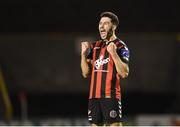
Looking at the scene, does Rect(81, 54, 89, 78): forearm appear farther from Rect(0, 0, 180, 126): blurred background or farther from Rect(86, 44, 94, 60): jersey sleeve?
Rect(0, 0, 180, 126): blurred background

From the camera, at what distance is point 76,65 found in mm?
15133

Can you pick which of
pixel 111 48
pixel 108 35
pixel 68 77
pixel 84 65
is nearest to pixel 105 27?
pixel 108 35

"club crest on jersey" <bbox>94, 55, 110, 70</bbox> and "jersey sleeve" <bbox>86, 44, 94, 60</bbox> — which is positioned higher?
"jersey sleeve" <bbox>86, 44, 94, 60</bbox>

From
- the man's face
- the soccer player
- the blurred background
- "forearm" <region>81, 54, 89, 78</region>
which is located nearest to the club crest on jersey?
the soccer player

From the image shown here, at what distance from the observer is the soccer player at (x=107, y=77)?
A: 16.8ft

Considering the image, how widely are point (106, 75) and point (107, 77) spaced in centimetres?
2

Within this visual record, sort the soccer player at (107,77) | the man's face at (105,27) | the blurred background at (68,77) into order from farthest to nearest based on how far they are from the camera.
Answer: the blurred background at (68,77) → the man's face at (105,27) → the soccer player at (107,77)

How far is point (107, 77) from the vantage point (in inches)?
204

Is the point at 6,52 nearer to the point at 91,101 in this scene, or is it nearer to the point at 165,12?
the point at 165,12

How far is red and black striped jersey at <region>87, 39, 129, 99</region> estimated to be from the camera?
516 centimetres

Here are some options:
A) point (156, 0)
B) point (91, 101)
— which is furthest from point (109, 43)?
point (156, 0)

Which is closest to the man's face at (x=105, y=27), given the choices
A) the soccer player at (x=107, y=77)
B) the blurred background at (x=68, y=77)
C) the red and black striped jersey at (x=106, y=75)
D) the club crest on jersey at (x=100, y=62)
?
the soccer player at (x=107, y=77)

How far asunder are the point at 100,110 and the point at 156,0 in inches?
237

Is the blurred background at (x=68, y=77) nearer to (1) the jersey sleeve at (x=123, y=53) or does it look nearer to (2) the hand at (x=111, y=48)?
(1) the jersey sleeve at (x=123, y=53)
